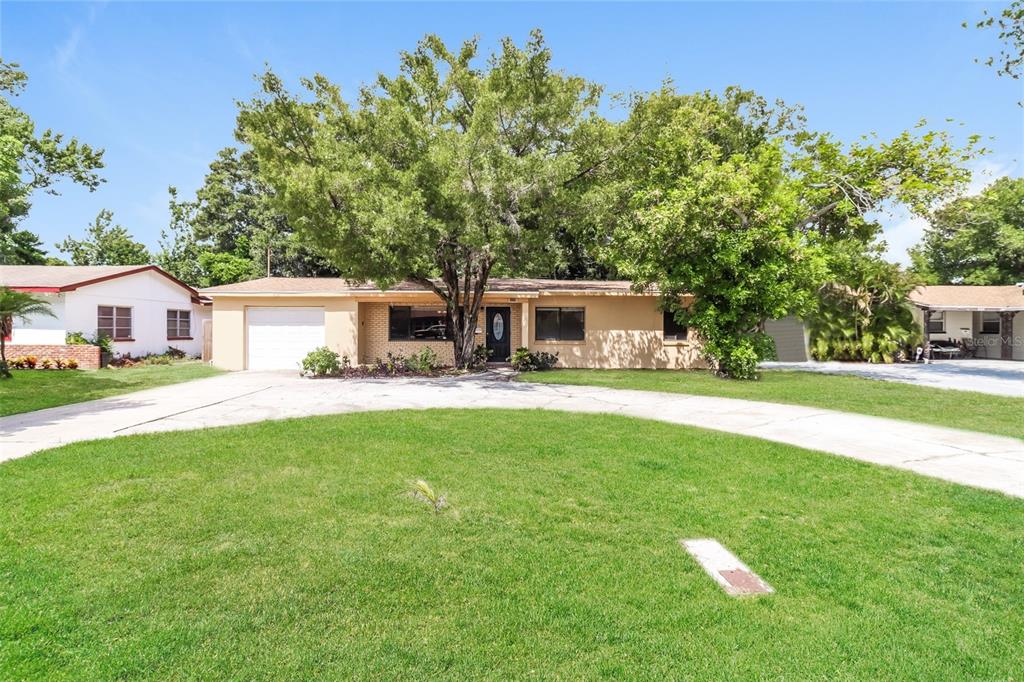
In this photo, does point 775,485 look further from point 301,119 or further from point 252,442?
point 301,119

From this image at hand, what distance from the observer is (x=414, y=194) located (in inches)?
442

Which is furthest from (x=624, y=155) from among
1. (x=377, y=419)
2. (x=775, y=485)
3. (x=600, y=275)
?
(x=600, y=275)

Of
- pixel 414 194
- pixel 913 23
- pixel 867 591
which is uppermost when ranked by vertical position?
pixel 913 23

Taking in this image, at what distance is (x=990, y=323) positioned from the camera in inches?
923

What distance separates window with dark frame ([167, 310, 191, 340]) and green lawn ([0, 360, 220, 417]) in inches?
177

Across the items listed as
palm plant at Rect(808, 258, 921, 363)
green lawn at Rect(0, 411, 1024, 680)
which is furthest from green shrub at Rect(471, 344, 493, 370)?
palm plant at Rect(808, 258, 921, 363)

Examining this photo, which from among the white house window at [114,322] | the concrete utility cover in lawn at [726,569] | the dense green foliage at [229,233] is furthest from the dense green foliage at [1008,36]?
the dense green foliage at [229,233]

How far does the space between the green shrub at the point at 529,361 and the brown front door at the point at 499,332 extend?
164cm

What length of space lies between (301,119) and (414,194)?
4005 mm

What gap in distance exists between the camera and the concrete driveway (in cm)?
1249

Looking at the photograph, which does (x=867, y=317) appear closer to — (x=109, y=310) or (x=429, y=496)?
(x=429, y=496)

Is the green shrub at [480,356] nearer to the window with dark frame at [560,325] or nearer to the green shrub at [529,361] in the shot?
the green shrub at [529,361]

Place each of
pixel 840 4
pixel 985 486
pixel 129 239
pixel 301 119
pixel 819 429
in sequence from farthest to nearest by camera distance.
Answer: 1. pixel 129 239
2. pixel 301 119
3. pixel 840 4
4. pixel 819 429
5. pixel 985 486

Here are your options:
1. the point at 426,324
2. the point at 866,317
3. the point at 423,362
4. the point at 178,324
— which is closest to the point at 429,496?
the point at 423,362
